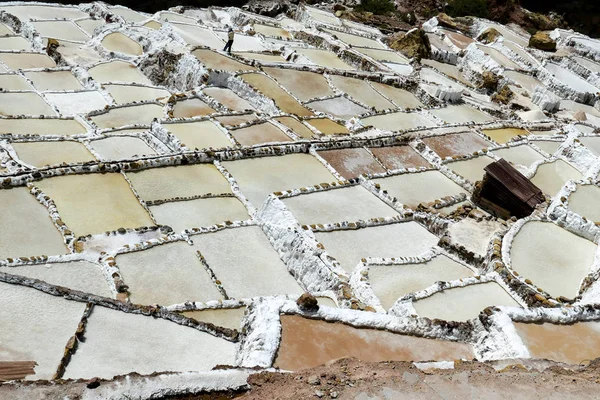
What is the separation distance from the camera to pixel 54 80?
18.5 meters

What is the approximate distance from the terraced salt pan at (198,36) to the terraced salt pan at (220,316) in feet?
48.0

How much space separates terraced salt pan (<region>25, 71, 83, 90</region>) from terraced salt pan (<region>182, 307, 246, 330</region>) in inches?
471

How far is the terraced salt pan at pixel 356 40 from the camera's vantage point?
26.8 m

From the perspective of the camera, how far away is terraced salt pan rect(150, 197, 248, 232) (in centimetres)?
1162

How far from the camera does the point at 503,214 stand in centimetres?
1399

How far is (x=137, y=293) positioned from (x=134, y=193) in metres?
3.17

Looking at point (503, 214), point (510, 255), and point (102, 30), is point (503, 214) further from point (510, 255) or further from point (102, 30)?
point (102, 30)

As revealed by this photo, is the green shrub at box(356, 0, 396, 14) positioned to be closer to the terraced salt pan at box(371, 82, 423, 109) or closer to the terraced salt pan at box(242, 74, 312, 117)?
the terraced salt pan at box(371, 82, 423, 109)

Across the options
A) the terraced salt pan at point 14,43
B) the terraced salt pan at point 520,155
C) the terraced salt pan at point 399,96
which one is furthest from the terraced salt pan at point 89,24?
the terraced salt pan at point 520,155

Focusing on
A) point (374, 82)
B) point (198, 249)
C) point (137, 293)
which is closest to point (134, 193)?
point (198, 249)

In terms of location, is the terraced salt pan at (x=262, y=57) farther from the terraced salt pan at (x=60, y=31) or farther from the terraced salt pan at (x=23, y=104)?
the terraced salt pan at (x=23, y=104)

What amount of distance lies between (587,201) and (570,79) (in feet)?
51.4

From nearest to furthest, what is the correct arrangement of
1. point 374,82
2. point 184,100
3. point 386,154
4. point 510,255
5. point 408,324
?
point 408,324 < point 510,255 < point 386,154 < point 184,100 < point 374,82

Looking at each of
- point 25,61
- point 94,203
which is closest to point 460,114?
point 94,203
